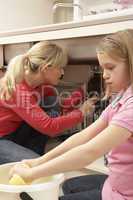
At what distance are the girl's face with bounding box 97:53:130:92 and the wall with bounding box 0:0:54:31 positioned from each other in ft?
4.78

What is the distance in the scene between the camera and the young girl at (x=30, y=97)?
1475 millimetres

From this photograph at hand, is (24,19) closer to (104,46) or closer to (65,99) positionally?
(65,99)

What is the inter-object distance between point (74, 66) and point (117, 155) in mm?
840

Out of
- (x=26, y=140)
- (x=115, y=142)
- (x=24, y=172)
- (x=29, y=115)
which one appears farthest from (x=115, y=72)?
(x=26, y=140)

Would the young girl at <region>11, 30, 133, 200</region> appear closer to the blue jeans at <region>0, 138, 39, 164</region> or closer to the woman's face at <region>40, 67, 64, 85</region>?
the blue jeans at <region>0, 138, 39, 164</region>

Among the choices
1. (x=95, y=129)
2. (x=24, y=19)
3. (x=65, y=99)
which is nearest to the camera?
(x=95, y=129)

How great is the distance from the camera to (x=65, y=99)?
5.95 ft

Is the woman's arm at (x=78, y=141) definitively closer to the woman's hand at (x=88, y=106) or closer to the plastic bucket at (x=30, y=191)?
the plastic bucket at (x=30, y=191)

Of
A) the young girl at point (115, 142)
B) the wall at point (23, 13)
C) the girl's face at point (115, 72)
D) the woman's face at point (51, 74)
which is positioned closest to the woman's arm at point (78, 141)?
the young girl at point (115, 142)

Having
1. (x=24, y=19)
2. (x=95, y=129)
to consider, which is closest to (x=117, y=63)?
(x=95, y=129)

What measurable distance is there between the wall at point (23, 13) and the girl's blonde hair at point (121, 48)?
1.45 metres

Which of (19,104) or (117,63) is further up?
(117,63)

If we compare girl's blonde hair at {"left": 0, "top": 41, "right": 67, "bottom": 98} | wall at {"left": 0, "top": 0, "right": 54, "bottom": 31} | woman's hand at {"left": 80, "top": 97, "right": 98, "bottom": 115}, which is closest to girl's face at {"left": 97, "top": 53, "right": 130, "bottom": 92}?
girl's blonde hair at {"left": 0, "top": 41, "right": 67, "bottom": 98}

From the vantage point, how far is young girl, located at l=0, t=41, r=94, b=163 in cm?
147
